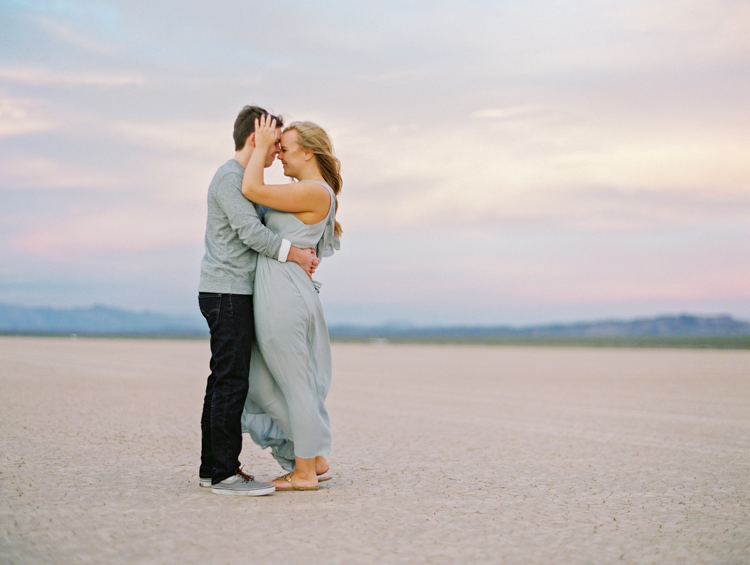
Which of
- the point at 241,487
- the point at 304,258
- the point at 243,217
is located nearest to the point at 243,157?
the point at 243,217

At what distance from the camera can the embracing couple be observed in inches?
190

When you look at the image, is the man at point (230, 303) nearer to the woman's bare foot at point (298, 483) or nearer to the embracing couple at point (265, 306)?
the embracing couple at point (265, 306)

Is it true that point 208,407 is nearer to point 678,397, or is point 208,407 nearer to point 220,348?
point 220,348

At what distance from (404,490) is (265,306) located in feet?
5.07

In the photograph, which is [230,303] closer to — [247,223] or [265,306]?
[265,306]

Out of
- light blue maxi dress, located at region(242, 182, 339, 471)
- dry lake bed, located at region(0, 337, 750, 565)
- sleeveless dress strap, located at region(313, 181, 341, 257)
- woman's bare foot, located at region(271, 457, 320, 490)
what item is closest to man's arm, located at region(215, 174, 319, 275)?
light blue maxi dress, located at region(242, 182, 339, 471)

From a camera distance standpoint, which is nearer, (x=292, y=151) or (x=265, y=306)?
(x=265, y=306)

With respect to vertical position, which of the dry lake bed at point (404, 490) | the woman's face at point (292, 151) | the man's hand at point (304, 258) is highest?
the woman's face at point (292, 151)

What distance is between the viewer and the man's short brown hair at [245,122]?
5.01 meters

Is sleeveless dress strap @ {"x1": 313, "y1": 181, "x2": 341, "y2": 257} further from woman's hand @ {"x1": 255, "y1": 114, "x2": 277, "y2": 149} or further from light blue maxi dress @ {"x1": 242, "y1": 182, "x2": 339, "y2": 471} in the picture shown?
woman's hand @ {"x1": 255, "y1": 114, "x2": 277, "y2": 149}

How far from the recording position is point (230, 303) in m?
4.83

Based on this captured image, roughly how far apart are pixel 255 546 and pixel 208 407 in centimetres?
161

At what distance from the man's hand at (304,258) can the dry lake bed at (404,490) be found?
1501 millimetres

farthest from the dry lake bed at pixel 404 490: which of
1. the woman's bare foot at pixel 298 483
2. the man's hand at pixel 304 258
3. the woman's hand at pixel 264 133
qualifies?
the woman's hand at pixel 264 133
